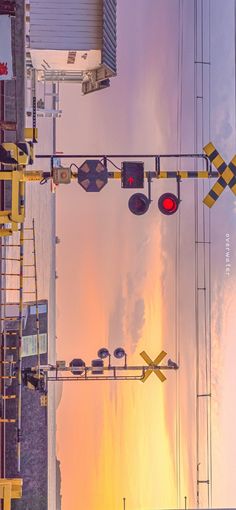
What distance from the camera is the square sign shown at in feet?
28.6

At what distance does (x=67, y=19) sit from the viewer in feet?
42.5

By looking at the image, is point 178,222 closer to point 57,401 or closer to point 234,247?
point 234,247

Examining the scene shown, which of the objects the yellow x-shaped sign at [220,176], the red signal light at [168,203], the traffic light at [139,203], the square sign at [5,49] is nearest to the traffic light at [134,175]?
the traffic light at [139,203]

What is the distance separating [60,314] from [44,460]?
493 cm

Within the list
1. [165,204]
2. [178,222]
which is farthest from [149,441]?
[165,204]

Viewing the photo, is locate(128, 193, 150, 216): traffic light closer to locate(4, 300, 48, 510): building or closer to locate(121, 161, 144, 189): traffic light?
locate(121, 161, 144, 189): traffic light

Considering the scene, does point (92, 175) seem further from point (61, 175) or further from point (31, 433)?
point (31, 433)

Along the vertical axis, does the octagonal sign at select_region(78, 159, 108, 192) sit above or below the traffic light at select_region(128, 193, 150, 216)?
above

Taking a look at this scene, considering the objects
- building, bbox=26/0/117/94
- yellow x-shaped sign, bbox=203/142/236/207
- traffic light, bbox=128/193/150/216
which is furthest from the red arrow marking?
building, bbox=26/0/117/94

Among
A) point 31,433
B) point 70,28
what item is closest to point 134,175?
point 70,28

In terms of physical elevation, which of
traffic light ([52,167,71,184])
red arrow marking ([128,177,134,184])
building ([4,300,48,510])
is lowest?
building ([4,300,48,510])

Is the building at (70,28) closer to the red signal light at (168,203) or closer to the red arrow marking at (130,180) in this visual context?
the red arrow marking at (130,180)

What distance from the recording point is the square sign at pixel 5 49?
8727mm

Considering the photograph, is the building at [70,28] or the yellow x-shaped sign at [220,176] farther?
the building at [70,28]
